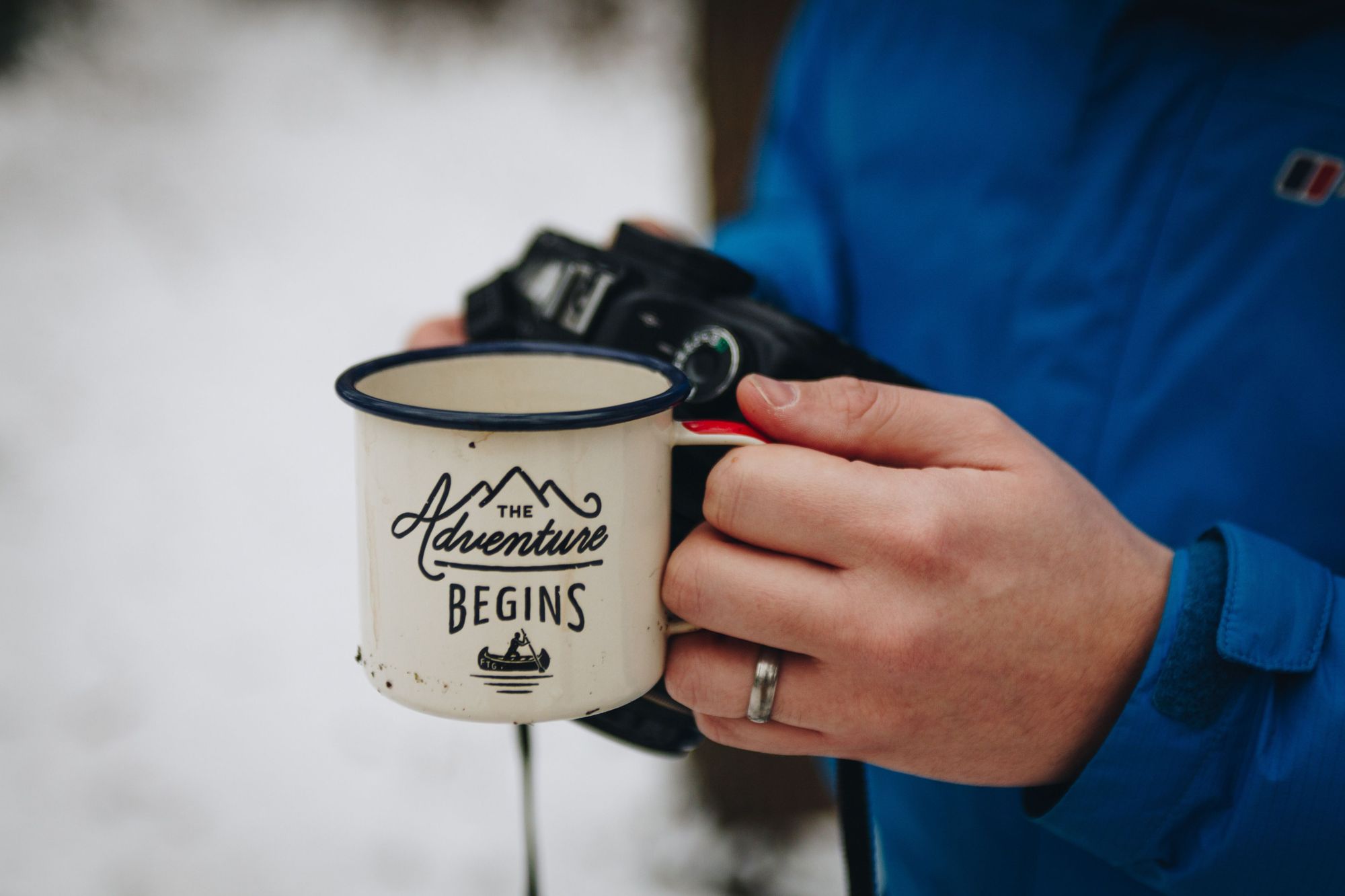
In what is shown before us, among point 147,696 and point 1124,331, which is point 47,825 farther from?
point 1124,331

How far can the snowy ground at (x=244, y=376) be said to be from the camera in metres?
1.03

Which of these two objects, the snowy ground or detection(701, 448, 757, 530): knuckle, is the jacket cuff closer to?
detection(701, 448, 757, 530): knuckle

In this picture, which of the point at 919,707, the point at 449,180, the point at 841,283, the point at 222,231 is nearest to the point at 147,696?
the point at 222,231

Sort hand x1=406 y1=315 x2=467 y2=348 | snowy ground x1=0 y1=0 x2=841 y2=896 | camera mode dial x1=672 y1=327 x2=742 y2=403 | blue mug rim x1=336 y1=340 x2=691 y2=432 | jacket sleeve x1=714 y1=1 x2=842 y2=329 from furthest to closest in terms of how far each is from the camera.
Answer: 1. snowy ground x1=0 y1=0 x2=841 y2=896
2. jacket sleeve x1=714 y1=1 x2=842 y2=329
3. hand x1=406 y1=315 x2=467 y2=348
4. camera mode dial x1=672 y1=327 x2=742 y2=403
5. blue mug rim x1=336 y1=340 x2=691 y2=432

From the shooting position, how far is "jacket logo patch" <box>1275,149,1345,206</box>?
49 cm

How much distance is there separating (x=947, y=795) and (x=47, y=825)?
3.76ft

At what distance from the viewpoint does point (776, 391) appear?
16.2 inches

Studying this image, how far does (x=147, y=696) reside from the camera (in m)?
1.18

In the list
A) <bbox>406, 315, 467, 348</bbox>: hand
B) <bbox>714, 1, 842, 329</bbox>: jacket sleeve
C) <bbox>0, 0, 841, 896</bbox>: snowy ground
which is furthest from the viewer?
<bbox>0, 0, 841, 896</bbox>: snowy ground

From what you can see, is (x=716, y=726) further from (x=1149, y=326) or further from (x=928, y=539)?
(x=1149, y=326)

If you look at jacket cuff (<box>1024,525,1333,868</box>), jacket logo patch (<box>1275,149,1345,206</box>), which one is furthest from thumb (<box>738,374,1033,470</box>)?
jacket logo patch (<box>1275,149,1345,206</box>)

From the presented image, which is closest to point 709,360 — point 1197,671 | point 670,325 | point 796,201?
point 670,325

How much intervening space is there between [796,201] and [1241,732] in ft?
1.85

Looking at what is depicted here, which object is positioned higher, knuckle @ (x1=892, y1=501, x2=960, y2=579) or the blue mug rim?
the blue mug rim
